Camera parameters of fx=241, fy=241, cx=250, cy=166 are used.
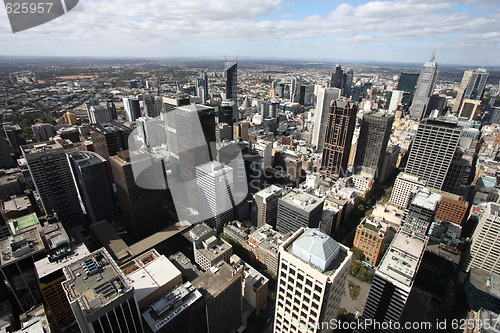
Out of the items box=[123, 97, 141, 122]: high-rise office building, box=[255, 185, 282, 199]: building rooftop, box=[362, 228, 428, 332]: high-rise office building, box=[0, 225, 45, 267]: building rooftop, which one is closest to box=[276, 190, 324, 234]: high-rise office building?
box=[255, 185, 282, 199]: building rooftop

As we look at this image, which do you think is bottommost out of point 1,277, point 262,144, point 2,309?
point 2,309

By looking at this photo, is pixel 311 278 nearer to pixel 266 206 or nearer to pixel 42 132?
pixel 266 206

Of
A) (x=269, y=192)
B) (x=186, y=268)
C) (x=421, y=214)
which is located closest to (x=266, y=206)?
(x=269, y=192)

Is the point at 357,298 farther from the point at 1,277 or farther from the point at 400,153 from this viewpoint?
the point at 400,153

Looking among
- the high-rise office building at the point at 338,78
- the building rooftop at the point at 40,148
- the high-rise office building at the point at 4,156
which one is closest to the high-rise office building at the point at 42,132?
the high-rise office building at the point at 4,156

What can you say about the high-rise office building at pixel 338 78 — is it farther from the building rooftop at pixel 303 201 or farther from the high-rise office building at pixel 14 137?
the high-rise office building at pixel 14 137

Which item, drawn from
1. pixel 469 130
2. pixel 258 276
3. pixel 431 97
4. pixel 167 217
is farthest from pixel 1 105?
pixel 431 97
